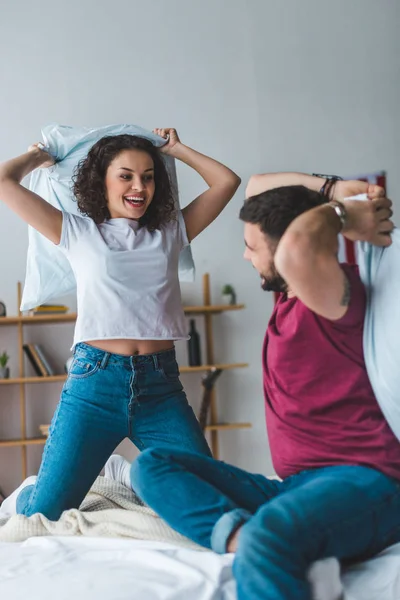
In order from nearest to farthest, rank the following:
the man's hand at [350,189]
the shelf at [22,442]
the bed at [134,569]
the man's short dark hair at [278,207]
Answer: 1. the bed at [134,569]
2. the man's short dark hair at [278,207]
3. the man's hand at [350,189]
4. the shelf at [22,442]

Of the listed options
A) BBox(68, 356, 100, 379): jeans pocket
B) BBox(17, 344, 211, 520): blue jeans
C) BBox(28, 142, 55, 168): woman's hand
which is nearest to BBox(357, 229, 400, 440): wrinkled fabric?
BBox(17, 344, 211, 520): blue jeans

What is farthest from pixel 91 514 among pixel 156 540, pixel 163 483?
pixel 163 483

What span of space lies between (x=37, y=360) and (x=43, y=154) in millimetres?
2126

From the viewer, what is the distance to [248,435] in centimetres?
440

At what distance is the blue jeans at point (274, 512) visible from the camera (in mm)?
1112

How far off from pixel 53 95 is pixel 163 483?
3519 millimetres

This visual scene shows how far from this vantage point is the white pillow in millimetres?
2273

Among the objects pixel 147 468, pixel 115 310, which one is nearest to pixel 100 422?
pixel 115 310

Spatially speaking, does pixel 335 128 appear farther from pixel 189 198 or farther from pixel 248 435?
pixel 248 435

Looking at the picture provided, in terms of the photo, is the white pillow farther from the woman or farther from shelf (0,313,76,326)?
shelf (0,313,76,326)

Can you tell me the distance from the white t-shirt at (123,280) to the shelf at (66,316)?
6.72 feet

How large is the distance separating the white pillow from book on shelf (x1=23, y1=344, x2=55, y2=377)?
1.82m

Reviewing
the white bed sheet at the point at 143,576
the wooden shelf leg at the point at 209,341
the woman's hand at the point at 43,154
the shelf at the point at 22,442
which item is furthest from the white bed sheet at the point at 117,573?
the wooden shelf leg at the point at 209,341

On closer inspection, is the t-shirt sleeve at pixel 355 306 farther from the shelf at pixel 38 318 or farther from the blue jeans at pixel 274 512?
the shelf at pixel 38 318
